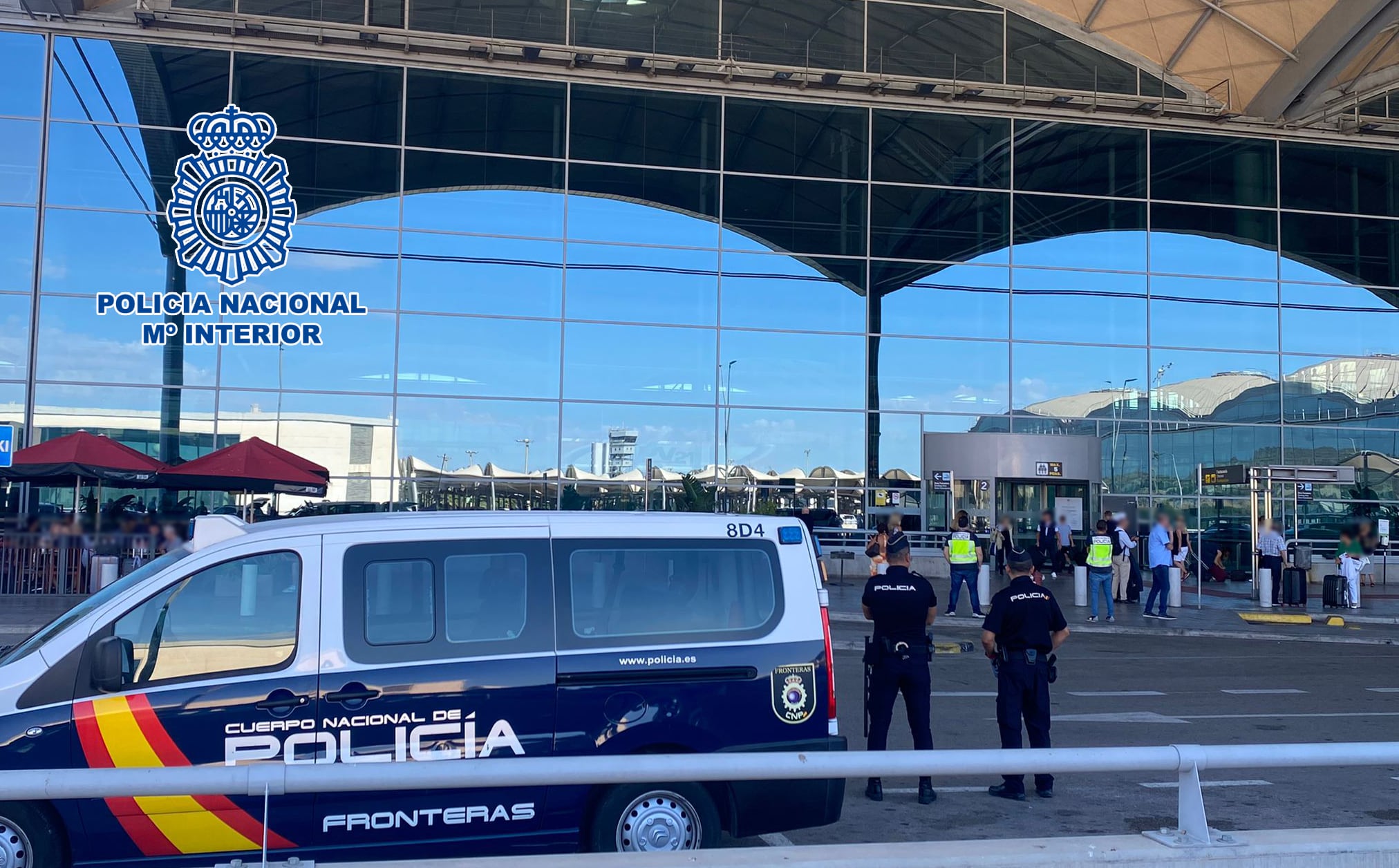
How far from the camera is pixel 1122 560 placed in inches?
894

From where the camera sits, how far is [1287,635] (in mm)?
19156

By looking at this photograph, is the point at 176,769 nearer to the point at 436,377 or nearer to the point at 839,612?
the point at 839,612

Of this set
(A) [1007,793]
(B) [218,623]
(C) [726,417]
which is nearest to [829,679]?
(A) [1007,793]

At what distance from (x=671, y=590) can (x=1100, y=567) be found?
15.2 metres

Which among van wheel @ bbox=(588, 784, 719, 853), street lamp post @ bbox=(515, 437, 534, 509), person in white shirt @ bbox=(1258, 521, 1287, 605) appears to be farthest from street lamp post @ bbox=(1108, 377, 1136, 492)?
van wheel @ bbox=(588, 784, 719, 853)

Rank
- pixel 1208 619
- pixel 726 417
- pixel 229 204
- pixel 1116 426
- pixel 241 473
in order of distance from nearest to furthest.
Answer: pixel 241 473, pixel 1208 619, pixel 229 204, pixel 726 417, pixel 1116 426

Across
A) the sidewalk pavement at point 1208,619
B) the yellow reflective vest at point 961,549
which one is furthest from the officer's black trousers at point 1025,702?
the yellow reflective vest at point 961,549

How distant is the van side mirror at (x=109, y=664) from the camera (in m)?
A: 5.09

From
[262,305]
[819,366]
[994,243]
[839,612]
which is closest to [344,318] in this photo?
[262,305]

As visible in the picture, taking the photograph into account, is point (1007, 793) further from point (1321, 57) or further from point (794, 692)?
point (1321, 57)

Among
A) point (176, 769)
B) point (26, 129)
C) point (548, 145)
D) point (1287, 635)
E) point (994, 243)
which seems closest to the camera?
point (176, 769)

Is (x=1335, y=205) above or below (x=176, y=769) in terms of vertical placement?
above

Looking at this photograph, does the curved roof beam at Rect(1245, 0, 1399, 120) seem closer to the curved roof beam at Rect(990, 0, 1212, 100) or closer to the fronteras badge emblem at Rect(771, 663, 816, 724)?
the curved roof beam at Rect(990, 0, 1212, 100)

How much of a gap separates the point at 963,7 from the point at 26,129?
20659 millimetres
